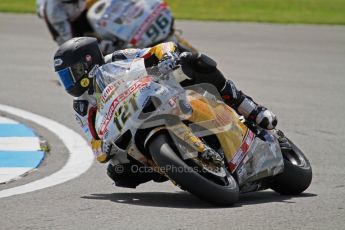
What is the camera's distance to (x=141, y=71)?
7.10m

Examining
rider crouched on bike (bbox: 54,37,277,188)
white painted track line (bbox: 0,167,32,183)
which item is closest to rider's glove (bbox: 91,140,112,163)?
rider crouched on bike (bbox: 54,37,277,188)

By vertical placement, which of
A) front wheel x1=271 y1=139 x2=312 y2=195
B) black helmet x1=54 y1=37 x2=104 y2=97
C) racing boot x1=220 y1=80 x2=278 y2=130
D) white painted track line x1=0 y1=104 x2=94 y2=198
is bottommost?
white painted track line x1=0 y1=104 x2=94 y2=198

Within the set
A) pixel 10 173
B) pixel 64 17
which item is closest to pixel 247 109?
pixel 10 173

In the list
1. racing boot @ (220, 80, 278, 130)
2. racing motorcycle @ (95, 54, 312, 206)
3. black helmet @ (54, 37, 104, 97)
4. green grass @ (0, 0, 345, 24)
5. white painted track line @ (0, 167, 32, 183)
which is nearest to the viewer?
racing motorcycle @ (95, 54, 312, 206)

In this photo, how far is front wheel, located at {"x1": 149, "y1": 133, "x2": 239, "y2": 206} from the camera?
6.52 m

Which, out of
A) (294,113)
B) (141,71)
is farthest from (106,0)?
(141,71)

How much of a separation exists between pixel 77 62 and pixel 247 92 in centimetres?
633

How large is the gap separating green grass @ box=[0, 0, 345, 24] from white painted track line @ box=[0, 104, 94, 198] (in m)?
9.21

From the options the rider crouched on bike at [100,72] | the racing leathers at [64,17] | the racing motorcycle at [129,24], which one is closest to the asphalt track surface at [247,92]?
the rider crouched on bike at [100,72]

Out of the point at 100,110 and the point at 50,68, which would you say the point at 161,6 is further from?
the point at 100,110

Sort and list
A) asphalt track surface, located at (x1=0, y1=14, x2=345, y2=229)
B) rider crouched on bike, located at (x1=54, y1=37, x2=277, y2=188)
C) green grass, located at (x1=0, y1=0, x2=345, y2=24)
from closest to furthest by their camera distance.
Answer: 1. asphalt track surface, located at (x1=0, y1=14, x2=345, y2=229)
2. rider crouched on bike, located at (x1=54, y1=37, x2=277, y2=188)
3. green grass, located at (x1=0, y1=0, x2=345, y2=24)

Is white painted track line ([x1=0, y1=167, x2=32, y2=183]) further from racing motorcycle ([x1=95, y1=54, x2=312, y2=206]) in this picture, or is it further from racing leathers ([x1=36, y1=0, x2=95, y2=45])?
racing leathers ([x1=36, y1=0, x2=95, y2=45])

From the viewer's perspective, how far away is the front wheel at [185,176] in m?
6.52

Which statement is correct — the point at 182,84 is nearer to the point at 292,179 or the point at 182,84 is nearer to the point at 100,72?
the point at 100,72
